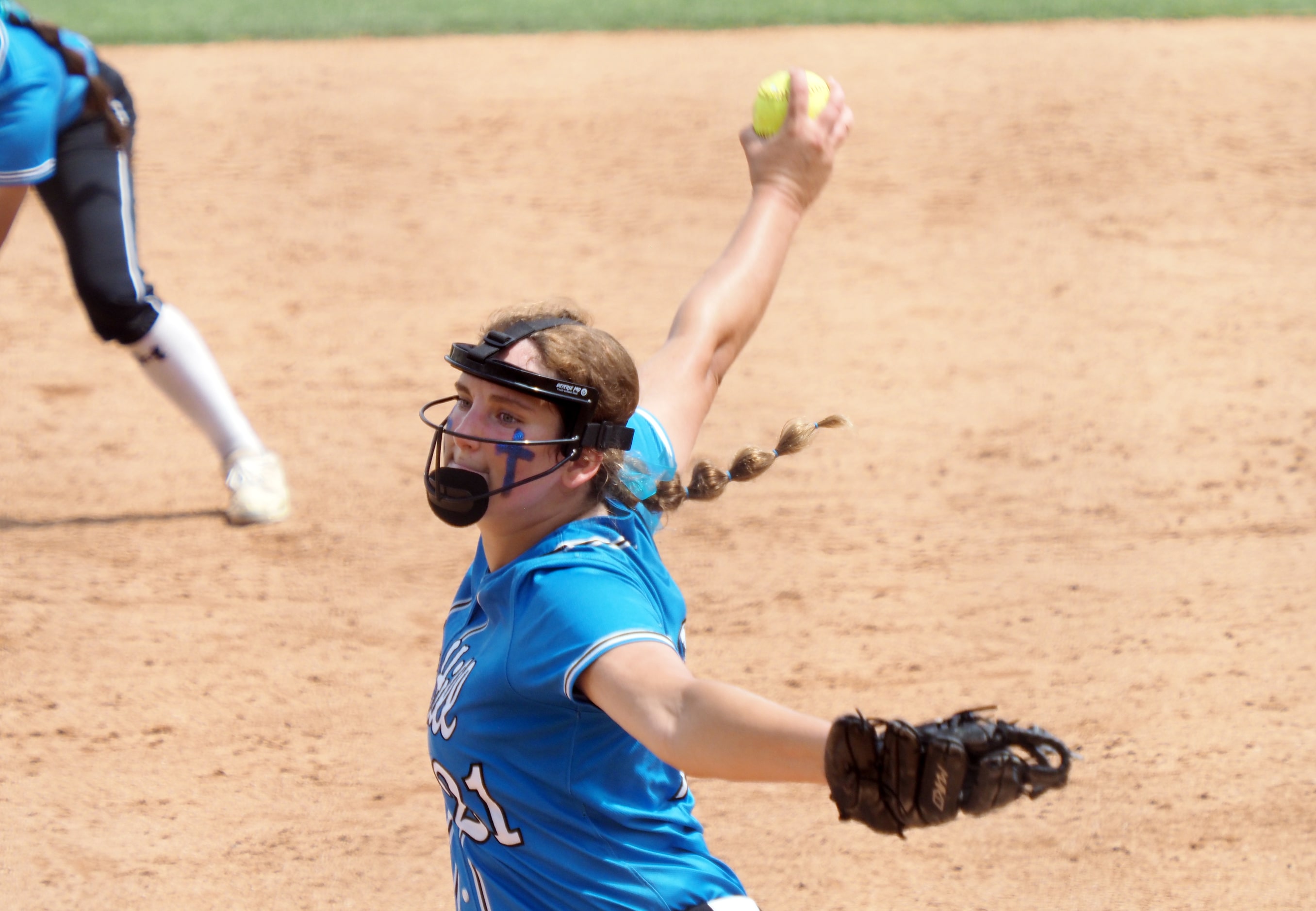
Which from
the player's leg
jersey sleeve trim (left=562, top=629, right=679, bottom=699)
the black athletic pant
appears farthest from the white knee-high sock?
jersey sleeve trim (left=562, top=629, right=679, bottom=699)

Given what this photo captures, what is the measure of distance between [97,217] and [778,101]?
2.59 m

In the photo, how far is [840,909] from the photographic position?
10.7ft

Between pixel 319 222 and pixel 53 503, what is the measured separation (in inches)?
110

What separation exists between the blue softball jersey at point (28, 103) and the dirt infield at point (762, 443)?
1403 millimetres

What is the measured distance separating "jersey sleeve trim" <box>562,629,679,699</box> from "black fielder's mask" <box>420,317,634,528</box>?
0.33 m

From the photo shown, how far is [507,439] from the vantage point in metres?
2.02

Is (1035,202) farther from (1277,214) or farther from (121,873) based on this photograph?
(121,873)

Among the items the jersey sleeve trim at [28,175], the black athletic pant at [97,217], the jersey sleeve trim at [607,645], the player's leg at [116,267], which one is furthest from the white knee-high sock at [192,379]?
the jersey sleeve trim at [607,645]

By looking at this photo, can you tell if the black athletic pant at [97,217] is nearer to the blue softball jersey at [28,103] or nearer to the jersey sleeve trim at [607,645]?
the blue softball jersey at [28,103]

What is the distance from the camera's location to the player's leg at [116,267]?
4426 mm

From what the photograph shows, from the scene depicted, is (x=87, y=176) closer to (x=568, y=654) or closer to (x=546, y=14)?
(x=568, y=654)

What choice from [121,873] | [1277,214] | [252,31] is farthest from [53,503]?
[1277,214]

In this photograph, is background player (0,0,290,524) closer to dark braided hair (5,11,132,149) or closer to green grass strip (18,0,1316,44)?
dark braided hair (5,11,132,149)

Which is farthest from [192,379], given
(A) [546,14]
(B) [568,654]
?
Result: (A) [546,14]
